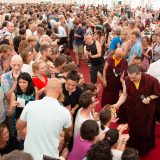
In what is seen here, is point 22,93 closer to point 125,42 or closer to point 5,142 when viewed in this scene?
point 5,142

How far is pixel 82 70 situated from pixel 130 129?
4839mm

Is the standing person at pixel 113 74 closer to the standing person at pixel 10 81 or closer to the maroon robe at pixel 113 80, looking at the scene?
the maroon robe at pixel 113 80

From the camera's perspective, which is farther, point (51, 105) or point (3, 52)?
point (3, 52)

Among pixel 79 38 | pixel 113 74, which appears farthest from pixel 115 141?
pixel 79 38

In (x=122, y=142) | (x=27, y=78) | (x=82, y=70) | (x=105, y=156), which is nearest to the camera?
(x=105, y=156)

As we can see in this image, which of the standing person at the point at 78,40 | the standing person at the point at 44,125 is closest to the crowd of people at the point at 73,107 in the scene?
the standing person at the point at 44,125

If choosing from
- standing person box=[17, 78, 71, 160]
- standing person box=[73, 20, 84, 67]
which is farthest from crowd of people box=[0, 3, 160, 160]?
standing person box=[73, 20, 84, 67]

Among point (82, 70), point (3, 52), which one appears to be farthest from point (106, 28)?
point (3, 52)

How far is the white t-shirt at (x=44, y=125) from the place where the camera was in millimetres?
2709

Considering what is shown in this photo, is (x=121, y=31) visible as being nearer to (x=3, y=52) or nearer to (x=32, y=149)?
(x=3, y=52)

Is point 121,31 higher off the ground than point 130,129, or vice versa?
point 121,31

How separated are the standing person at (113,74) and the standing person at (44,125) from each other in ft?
8.98

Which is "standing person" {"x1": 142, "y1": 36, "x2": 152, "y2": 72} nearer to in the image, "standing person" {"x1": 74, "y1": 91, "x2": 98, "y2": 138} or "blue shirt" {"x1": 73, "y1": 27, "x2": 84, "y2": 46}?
"standing person" {"x1": 74, "y1": 91, "x2": 98, "y2": 138}

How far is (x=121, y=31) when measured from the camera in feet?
23.2
